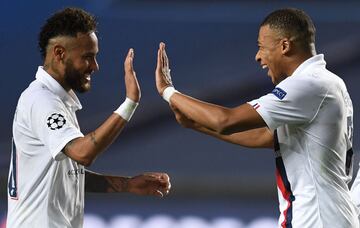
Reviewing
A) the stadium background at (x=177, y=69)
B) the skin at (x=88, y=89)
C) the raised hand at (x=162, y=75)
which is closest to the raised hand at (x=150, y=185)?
the skin at (x=88, y=89)

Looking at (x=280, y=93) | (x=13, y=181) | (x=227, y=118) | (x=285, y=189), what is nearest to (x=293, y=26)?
(x=280, y=93)

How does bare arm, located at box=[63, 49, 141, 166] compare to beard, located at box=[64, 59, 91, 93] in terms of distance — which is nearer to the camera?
bare arm, located at box=[63, 49, 141, 166]

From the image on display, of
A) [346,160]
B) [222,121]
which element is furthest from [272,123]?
[346,160]

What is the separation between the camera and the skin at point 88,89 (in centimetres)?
271

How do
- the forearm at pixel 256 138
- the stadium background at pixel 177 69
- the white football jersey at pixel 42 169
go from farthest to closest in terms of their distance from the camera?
the stadium background at pixel 177 69, the forearm at pixel 256 138, the white football jersey at pixel 42 169

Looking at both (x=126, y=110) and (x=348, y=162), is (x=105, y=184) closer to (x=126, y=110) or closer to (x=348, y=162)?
(x=126, y=110)

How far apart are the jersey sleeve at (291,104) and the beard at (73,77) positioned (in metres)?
0.63

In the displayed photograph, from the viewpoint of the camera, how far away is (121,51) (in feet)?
17.9

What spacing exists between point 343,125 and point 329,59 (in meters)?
2.66

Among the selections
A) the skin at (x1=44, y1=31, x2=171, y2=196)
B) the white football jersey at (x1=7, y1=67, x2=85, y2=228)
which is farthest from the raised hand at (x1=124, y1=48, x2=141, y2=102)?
the white football jersey at (x1=7, y1=67, x2=85, y2=228)

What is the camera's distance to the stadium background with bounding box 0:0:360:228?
5.18 m

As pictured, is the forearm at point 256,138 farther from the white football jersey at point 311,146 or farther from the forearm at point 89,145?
the forearm at point 89,145

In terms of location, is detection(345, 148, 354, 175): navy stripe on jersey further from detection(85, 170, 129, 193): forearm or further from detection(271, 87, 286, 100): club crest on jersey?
detection(85, 170, 129, 193): forearm

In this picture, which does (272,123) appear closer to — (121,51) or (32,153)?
(32,153)
